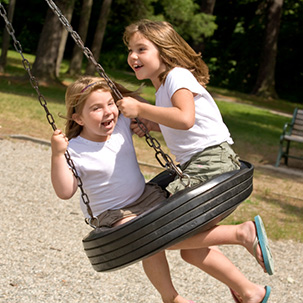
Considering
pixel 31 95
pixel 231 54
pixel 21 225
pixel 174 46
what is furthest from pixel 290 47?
pixel 174 46

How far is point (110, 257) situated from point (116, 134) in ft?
2.08

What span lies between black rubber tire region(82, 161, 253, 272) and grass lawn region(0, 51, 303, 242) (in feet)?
2.77

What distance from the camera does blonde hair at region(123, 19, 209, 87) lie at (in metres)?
2.79

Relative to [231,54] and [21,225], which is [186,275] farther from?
[231,54]

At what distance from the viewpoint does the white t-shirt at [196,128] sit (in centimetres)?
273

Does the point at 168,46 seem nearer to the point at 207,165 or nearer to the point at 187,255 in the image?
the point at 207,165

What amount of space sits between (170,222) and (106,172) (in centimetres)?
47

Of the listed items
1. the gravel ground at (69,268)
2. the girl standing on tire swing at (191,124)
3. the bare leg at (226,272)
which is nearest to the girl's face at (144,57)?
the girl standing on tire swing at (191,124)

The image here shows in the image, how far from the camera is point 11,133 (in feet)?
30.8

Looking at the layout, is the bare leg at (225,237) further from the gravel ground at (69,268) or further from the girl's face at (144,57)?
the gravel ground at (69,268)

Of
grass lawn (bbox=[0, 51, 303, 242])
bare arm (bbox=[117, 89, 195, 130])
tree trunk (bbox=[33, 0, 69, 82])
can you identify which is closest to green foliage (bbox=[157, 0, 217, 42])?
grass lawn (bbox=[0, 51, 303, 242])

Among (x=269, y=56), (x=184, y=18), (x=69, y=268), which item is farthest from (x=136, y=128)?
(x=269, y=56)

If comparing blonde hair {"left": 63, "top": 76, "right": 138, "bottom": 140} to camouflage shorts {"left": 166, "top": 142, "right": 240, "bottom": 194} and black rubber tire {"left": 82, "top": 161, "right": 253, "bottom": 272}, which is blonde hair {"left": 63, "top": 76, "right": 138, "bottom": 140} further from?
black rubber tire {"left": 82, "top": 161, "right": 253, "bottom": 272}

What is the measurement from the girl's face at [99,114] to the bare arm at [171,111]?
0.21 meters
